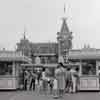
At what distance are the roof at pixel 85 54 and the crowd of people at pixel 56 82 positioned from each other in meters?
1.53

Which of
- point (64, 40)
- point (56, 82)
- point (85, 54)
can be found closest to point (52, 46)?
point (64, 40)

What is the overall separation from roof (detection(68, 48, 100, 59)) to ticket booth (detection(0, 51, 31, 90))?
4.08 meters

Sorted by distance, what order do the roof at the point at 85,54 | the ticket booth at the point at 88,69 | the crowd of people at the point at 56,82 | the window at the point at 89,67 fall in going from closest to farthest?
the crowd of people at the point at 56,82, the ticket booth at the point at 88,69, the window at the point at 89,67, the roof at the point at 85,54

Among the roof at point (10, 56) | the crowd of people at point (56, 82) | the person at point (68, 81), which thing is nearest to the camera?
the crowd of people at point (56, 82)

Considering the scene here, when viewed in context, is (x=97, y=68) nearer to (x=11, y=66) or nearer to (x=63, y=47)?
(x=11, y=66)

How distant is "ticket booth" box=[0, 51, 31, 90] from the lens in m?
20.8

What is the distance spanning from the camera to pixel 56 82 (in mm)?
14375

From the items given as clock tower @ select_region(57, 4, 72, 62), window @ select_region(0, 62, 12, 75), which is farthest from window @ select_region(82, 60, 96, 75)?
clock tower @ select_region(57, 4, 72, 62)

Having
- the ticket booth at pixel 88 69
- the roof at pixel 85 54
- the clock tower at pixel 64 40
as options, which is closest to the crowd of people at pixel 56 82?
the ticket booth at pixel 88 69

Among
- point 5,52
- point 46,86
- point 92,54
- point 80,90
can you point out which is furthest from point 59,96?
point 5,52

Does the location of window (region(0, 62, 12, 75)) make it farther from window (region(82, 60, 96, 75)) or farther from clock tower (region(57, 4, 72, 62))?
clock tower (region(57, 4, 72, 62))

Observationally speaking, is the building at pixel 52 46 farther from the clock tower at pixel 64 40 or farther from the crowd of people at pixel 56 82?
the crowd of people at pixel 56 82

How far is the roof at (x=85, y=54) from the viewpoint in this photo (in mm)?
20759

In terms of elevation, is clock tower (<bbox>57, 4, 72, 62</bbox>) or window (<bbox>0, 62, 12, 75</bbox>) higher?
clock tower (<bbox>57, 4, 72, 62</bbox>)
